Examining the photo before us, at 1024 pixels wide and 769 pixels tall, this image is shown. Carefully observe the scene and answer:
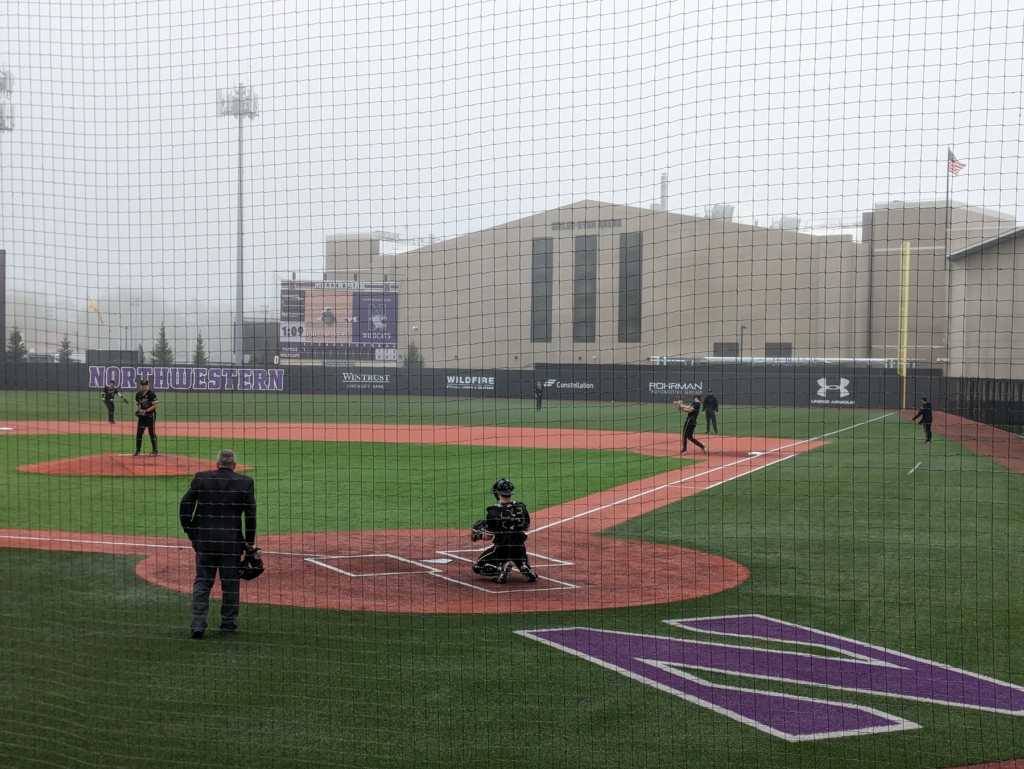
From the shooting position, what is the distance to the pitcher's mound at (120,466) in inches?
754

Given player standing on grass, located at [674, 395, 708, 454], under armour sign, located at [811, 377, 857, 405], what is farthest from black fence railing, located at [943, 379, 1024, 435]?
under armour sign, located at [811, 377, 857, 405]

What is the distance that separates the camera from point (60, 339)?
13.6 metres

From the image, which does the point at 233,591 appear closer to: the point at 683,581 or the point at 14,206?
the point at 14,206

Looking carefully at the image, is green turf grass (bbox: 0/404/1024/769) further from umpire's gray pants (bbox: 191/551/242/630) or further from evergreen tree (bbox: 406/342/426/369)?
evergreen tree (bbox: 406/342/426/369)

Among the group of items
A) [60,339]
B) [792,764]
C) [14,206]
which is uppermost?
[14,206]

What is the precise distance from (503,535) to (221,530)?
316 cm

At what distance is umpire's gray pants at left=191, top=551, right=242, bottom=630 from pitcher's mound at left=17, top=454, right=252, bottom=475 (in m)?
11.8

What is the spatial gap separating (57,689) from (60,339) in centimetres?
813

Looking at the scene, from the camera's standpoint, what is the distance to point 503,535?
397 inches

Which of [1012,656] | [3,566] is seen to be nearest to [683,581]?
[1012,656]

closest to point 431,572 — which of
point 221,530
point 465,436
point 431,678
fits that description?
point 221,530

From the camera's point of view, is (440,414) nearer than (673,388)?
Yes

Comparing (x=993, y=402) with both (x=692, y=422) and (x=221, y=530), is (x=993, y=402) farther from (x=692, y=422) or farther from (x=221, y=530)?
(x=221, y=530)

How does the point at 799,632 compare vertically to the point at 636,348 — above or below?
below
